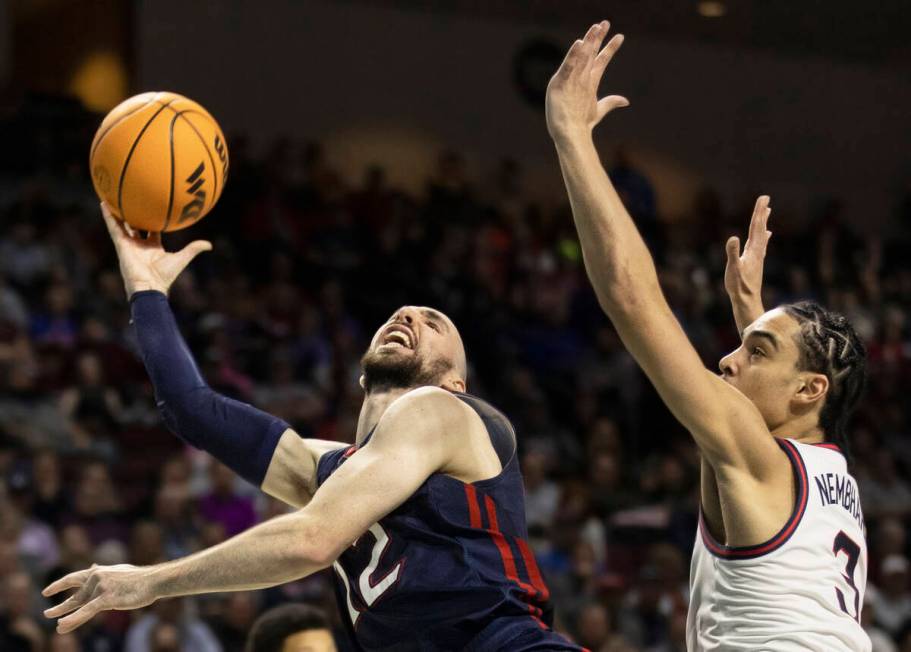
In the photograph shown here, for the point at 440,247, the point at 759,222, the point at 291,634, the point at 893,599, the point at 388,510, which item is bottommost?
the point at 893,599

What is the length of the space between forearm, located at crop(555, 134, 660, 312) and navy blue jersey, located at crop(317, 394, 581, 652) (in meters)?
0.61

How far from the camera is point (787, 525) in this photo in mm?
3279

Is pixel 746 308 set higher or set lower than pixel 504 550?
higher

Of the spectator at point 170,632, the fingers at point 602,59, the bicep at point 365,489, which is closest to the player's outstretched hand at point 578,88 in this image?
the fingers at point 602,59

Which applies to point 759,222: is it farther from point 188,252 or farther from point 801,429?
point 188,252

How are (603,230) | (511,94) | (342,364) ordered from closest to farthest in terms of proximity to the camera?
1. (603,230)
2. (342,364)
3. (511,94)

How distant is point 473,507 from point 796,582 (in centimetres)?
79

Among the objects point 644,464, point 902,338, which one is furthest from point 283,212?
point 902,338

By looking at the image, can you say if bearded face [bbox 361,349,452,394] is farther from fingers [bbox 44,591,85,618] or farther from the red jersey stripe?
fingers [bbox 44,591,85,618]

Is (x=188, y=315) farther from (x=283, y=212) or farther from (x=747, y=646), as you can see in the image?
(x=747, y=646)

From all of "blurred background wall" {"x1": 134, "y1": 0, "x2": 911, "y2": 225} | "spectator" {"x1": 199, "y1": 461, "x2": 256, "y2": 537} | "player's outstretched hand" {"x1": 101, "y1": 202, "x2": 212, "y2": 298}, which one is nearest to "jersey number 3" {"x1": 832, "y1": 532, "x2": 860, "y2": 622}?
"player's outstretched hand" {"x1": 101, "y1": 202, "x2": 212, "y2": 298}

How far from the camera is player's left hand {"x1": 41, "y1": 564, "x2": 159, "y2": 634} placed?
3104 mm

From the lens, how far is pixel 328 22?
15922 millimetres

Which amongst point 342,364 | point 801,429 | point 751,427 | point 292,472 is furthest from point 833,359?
point 342,364
